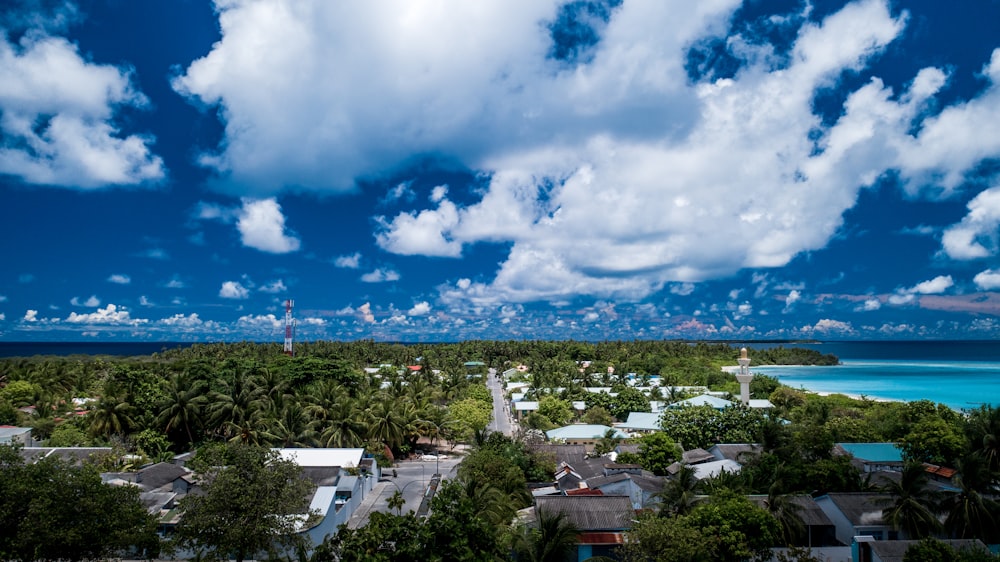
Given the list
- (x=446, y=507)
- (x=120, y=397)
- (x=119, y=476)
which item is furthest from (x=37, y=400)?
(x=446, y=507)

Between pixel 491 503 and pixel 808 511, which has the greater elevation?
pixel 808 511

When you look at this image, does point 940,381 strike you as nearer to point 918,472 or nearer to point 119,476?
point 918,472

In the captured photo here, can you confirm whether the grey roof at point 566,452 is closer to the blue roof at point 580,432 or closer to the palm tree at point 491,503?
the blue roof at point 580,432

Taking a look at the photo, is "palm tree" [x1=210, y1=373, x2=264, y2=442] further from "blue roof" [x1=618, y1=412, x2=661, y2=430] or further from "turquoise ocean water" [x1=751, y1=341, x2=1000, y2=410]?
"turquoise ocean water" [x1=751, y1=341, x2=1000, y2=410]

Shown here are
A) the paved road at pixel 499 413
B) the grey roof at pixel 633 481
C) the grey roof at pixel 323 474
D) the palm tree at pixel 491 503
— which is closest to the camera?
the palm tree at pixel 491 503

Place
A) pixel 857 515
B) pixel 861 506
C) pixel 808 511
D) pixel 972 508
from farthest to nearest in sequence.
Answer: pixel 808 511, pixel 861 506, pixel 857 515, pixel 972 508

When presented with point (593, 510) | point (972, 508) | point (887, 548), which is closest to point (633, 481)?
point (593, 510)

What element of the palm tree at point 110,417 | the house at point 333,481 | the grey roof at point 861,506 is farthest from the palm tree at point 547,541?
the palm tree at point 110,417

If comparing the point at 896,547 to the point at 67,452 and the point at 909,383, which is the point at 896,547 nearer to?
the point at 67,452
